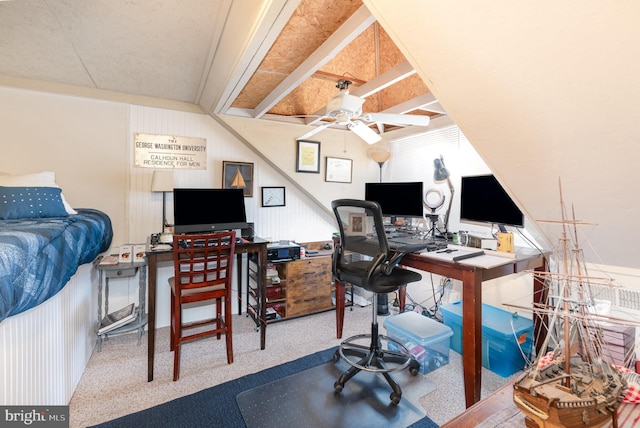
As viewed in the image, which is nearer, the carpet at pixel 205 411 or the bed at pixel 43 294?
the bed at pixel 43 294

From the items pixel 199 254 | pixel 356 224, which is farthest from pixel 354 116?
pixel 199 254

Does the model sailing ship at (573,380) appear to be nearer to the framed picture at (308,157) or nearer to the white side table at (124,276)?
the white side table at (124,276)

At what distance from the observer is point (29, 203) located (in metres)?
1.95

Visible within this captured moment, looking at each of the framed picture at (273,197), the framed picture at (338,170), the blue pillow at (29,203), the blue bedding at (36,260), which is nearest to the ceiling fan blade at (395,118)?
the framed picture at (338,170)

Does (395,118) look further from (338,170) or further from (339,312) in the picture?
(339,312)

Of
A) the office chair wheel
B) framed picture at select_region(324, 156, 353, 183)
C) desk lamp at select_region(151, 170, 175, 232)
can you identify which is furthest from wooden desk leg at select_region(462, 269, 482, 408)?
desk lamp at select_region(151, 170, 175, 232)

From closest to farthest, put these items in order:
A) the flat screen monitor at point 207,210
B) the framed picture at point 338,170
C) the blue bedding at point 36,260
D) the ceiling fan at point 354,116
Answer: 1. the blue bedding at point 36,260
2. the ceiling fan at point 354,116
3. the flat screen monitor at point 207,210
4. the framed picture at point 338,170

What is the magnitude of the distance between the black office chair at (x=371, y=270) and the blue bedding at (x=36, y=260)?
1.49m

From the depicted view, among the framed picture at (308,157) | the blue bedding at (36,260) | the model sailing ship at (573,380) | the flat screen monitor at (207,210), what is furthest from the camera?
the framed picture at (308,157)

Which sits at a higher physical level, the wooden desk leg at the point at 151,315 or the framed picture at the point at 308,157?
the framed picture at the point at 308,157

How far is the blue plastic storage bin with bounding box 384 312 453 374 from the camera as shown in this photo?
2086mm

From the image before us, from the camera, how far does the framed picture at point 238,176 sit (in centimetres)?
310

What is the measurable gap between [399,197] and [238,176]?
1.76 m

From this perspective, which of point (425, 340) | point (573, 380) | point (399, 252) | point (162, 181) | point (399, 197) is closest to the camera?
point (573, 380)
